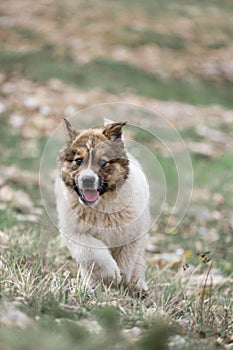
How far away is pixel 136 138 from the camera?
1116 centimetres

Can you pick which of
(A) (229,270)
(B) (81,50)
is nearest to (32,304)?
(A) (229,270)

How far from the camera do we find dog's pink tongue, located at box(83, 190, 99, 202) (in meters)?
5.11

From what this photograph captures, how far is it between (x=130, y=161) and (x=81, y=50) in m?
9.69

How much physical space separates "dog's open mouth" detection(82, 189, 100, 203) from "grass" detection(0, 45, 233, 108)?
27.6 feet

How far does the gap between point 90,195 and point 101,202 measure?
0.68ft

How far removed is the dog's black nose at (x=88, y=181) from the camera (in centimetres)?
496

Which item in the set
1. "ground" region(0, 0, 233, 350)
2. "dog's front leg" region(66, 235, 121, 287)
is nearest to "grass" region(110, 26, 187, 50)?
"ground" region(0, 0, 233, 350)

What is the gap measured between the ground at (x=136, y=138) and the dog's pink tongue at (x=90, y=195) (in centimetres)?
53

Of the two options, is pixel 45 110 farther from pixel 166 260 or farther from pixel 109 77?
pixel 166 260

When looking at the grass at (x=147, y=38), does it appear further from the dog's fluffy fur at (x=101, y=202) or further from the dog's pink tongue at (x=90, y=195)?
the dog's pink tongue at (x=90, y=195)

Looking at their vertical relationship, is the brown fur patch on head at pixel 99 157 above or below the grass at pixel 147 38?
below

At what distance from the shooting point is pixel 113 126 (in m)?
5.29

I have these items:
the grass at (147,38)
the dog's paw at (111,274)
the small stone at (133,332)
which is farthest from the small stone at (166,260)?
the grass at (147,38)

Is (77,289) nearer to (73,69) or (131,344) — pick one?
(131,344)
